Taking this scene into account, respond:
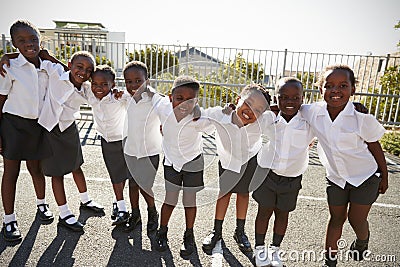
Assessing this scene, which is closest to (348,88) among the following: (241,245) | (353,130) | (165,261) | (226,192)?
(353,130)

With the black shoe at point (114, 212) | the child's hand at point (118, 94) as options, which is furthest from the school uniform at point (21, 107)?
the black shoe at point (114, 212)

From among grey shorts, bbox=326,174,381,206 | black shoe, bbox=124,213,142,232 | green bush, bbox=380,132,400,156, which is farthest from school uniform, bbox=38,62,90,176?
green bush, bbox=380,132,400,156

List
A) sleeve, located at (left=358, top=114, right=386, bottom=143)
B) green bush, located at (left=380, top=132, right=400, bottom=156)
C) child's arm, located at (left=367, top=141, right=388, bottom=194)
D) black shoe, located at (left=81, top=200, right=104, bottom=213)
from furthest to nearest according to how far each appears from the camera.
Result: green bush, located at (left=380, top=132, right=400, bottom=156)
black shoe, located at (left=81, top=200, right=104, bottom=213)
child's arm, located at (left=367, top=141, right=388, bottom=194)
sleeve, located at (left=358, top=114, right=386, bottom=143)

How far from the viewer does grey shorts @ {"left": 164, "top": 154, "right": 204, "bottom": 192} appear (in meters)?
2.57

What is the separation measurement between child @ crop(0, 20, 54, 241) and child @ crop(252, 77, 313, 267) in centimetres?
194

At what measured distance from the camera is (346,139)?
7.39 ft

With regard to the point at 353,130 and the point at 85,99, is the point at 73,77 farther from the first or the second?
the point at 353,130

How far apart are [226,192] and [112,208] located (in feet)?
4.68

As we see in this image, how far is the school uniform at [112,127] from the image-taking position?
2.85 meters

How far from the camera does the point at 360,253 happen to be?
2664 mm

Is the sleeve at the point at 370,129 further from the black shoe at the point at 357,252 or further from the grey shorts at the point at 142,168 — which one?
the grey shorts at the point at 142,168

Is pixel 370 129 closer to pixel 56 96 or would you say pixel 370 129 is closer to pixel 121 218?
pixel 121 218

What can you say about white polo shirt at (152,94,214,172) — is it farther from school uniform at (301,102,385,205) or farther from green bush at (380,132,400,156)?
green bush at (380,132,400,156)
